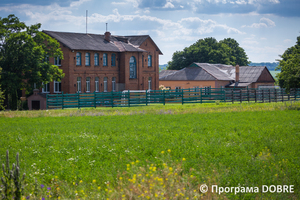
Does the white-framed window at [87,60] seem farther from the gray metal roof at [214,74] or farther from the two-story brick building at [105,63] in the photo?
the gray metal roof at [214,74]

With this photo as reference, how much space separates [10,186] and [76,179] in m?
3.03

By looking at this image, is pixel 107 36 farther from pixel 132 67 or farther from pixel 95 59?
pixel 132 67

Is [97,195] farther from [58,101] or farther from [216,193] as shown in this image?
[58,101]

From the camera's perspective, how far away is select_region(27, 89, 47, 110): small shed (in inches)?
1711

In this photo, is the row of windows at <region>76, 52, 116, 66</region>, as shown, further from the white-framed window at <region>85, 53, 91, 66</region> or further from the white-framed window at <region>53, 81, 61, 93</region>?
the white-framed window at <region>53, 81, 61, 93</region>

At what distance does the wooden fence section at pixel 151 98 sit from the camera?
41219 millimetres

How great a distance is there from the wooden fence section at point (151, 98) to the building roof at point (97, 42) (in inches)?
331

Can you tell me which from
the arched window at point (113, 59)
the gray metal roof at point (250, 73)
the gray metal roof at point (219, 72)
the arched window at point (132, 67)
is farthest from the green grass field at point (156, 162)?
the gray metal roof at point (250, 73)

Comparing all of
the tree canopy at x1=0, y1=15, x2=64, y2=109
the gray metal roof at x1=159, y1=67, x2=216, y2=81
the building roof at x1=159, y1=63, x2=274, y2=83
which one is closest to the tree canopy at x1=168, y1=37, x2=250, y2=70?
the building roof at x1=159, y1=63, x2=274, y2=83

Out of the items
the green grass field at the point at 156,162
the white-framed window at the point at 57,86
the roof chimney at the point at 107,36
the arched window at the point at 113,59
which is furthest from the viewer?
the roof chimney at the point at 107,36

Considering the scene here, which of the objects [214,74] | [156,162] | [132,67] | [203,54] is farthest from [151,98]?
[203,54]

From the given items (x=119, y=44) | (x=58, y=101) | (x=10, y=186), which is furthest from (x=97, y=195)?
(x=119, y=44)

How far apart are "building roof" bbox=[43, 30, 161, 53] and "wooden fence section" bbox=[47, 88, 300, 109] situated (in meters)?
8.40

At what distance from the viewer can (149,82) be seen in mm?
59125
